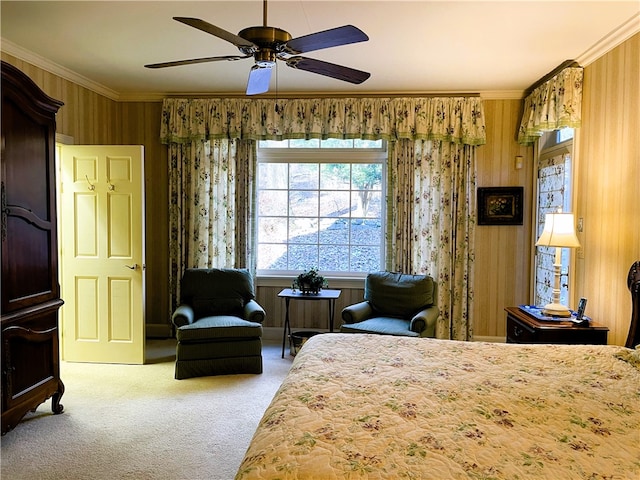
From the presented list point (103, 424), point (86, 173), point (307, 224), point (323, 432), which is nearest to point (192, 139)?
point (86, 173)

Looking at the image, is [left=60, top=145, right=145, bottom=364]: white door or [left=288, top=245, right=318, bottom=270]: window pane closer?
[left=60, top=145, right=145, bottom=364]: white door

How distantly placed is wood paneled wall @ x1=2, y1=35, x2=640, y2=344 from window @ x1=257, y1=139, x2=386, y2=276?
0.38 m

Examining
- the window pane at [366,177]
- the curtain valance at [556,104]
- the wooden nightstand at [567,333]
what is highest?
the curtain valance at [556,104]

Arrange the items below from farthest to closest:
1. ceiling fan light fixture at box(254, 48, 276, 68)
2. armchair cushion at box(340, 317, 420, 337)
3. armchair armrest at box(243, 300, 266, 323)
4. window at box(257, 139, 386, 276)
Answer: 1. window at box(257, 139, 386, 276)
2. armchair armrest at box(243, 300, 266, 323)
3. armchair cushion at box(340, 317, 420, 337)
4. ceiling fan light fixture at box(254, 48, 276, 68)

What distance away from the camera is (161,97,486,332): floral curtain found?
496cm

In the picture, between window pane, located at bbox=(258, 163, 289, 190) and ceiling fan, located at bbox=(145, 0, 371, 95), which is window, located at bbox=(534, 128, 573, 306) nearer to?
ceiling fan, located at bbox=(145, 0, 371, 95)

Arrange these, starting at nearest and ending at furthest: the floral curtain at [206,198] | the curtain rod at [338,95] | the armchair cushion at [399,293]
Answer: the armchair cushion at [399,293] → the curtain rod at [338,95] → the floral curtain at [206,198]

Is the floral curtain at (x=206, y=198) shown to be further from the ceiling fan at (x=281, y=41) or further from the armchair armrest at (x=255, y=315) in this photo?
the ceiling fan at (x=281, y=41)

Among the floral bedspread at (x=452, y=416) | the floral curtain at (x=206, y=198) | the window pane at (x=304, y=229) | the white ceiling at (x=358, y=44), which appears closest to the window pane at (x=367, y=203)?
the window pane at (x=304, y=229)

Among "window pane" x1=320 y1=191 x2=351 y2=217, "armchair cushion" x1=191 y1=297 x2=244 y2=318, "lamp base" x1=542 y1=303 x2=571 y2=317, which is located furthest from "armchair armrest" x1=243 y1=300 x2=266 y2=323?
"lamp base" x1=542 y1=303 x2=571 y2=317

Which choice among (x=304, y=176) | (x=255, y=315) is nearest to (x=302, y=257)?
(x=304, y=176)

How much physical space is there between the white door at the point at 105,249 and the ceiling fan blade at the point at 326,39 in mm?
2614

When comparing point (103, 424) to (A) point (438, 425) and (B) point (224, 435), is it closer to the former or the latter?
(B) point (224, 435)

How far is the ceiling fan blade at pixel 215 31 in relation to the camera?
6.90 ft
